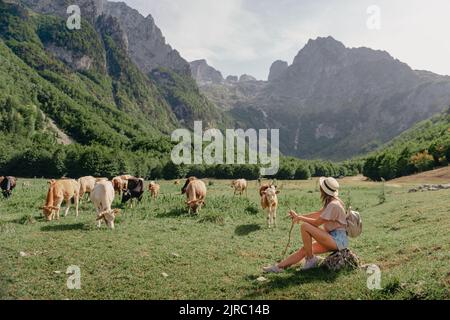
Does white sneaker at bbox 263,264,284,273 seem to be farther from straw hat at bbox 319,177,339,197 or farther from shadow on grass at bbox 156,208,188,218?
shadow on grass at bbox 156,208,188,218

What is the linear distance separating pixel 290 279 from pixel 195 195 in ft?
52.6

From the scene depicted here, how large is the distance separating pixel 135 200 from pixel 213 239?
45.2 ft

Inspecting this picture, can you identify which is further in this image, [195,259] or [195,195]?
[195,195]

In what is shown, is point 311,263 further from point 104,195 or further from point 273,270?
point 104,195

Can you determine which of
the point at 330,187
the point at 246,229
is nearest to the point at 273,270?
the point at 330,187

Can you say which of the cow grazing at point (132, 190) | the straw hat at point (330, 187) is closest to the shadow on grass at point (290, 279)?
the straw hat at point (330, 187)

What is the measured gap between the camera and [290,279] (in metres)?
10.3

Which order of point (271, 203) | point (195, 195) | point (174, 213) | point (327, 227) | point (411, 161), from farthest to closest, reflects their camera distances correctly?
1. point (411, 161)
2. point (195, 195)
3. point (174, 213)
4. point (271, 203)
5. point (327, 227)

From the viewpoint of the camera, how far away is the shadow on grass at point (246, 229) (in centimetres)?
1910

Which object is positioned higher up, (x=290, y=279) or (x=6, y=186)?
(x=6, y=186)

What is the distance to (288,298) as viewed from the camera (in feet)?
29.8

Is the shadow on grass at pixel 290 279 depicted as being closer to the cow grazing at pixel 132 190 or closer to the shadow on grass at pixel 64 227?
the shadow on grass at pixel 64 227

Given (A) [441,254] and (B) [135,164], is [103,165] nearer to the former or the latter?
(B) [135,164]
